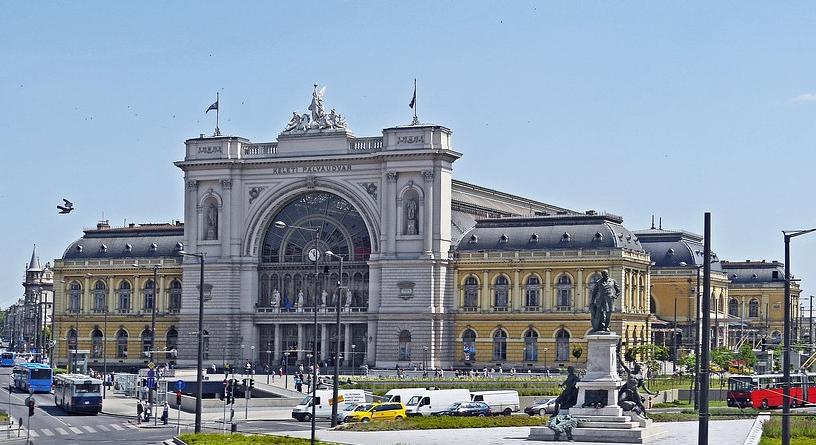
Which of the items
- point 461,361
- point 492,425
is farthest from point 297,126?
point 492,425

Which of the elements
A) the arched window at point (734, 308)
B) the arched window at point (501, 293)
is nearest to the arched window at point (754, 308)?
the arched window at point (734, 308)

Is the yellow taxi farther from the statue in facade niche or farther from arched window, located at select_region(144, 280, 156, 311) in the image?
arched window, located at select_region(144, 280, 156, 311)

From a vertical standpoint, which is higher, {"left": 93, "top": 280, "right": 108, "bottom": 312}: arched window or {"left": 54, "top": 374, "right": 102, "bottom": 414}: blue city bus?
{"left": 93, "top": 280, "right": 108, "bottom": 312}: arched window

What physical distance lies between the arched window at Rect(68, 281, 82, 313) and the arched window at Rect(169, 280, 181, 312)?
11.7m

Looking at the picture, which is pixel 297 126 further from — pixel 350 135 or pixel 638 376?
pixel 638 376

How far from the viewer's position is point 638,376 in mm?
72625

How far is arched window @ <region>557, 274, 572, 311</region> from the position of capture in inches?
5399

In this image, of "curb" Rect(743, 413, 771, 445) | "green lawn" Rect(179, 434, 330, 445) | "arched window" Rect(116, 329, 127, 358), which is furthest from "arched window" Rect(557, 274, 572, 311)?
"green lawn" Rect(179, 434, 330, 445)

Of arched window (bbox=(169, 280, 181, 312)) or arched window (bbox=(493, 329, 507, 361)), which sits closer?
arched window (bbox=(493, 329, 507, 361))

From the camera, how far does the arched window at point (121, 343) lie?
156375 millimetres

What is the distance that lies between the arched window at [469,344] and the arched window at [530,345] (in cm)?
486

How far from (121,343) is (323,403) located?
228 feet

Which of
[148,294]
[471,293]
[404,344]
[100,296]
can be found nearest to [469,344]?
[471,293]

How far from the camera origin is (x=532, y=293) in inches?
5477
